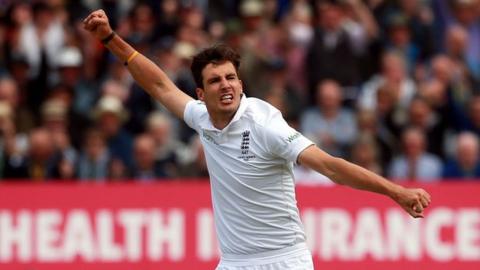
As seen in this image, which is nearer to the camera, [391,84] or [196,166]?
[196,166]

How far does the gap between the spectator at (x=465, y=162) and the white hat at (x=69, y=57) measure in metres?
4.30

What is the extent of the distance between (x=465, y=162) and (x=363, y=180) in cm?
717

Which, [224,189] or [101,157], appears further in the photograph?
[101,157]

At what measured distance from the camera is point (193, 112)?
8.87 meters

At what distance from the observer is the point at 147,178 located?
14.4 meters

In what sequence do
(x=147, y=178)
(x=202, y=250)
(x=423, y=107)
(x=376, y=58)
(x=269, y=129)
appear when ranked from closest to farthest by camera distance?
(x=269, y=129)
(x=202, y=250)
(x=147, y=178)
(x=423, y=107)
(x=376, y=58)

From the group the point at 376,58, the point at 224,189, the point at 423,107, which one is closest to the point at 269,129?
the point at 224,189

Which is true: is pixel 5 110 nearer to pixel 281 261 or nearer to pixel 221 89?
pixel 221 89

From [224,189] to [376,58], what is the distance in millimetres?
8307

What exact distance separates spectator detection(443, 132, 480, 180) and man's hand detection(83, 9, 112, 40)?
258 inches

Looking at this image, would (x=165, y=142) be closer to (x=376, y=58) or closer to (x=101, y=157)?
(x=101, y=157)

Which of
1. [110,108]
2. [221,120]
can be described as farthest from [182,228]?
[221,120]

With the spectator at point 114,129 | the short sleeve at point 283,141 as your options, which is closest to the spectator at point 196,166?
the spectator at point 114,129

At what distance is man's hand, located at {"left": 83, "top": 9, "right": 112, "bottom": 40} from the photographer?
883 centimetres
